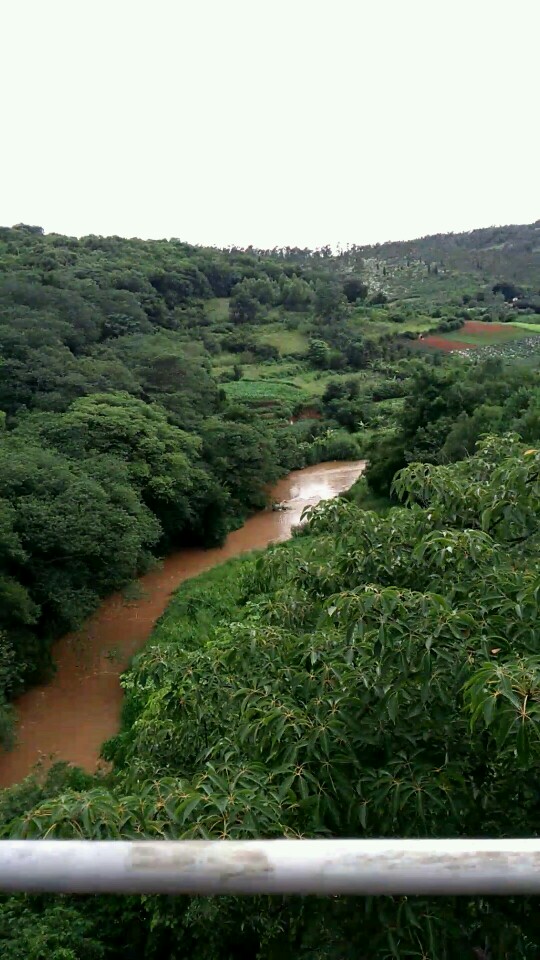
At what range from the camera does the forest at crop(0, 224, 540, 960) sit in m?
2.27

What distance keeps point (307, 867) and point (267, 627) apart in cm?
226

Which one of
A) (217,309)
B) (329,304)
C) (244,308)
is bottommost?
(329,304)

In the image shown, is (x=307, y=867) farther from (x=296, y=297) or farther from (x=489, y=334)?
(x=296, y=297)

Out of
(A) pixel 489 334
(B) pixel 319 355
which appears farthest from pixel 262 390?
(A) pixel 489 334

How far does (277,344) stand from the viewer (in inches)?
1423

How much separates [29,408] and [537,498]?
14.9 metres

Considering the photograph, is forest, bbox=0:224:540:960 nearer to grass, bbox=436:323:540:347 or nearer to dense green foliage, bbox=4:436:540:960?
dense green foliage, bbox=4:436:540:960

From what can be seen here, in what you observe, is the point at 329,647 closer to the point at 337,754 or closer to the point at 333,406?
the point at 337,754

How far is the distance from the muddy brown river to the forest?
42 cm

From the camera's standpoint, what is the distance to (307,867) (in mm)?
1093

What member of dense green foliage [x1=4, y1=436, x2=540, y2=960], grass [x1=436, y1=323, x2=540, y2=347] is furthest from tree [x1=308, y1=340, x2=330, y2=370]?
dense green foliage [x1=4, y1=436, x2=540, y2=960]

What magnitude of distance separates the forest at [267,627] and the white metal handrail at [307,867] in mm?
962

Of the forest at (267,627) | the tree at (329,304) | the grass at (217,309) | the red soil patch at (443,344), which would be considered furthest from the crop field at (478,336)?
the forest at (267,627)

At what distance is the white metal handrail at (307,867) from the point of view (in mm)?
1084
